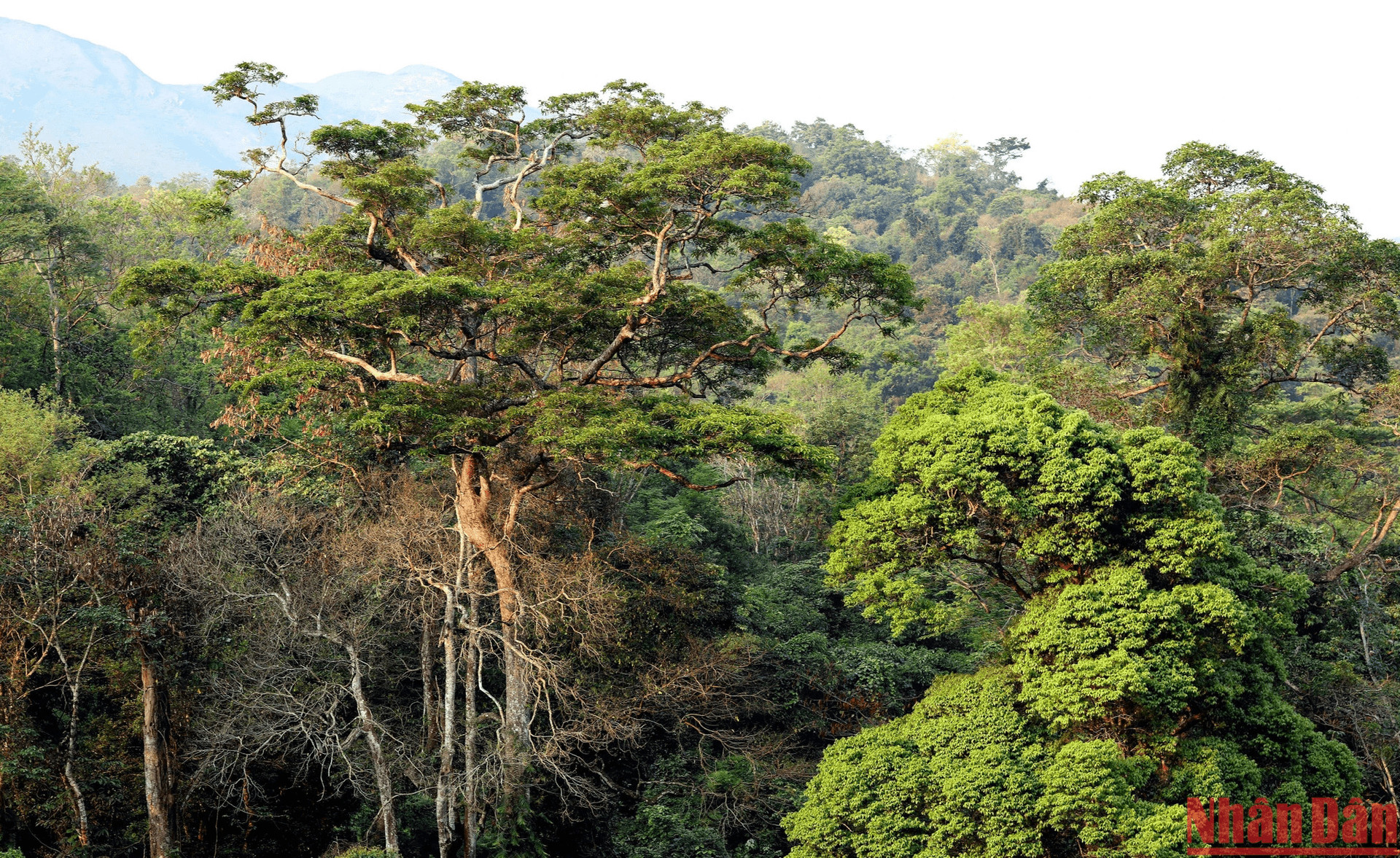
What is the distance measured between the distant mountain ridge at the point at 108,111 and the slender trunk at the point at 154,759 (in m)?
96.7

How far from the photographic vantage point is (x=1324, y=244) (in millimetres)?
14250

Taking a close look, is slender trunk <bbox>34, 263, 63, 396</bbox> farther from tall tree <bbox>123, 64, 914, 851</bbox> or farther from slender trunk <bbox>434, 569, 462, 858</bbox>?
slender trunk <bbox>434, 569, 462, 858</bbox>

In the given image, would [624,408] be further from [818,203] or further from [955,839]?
[818,203]

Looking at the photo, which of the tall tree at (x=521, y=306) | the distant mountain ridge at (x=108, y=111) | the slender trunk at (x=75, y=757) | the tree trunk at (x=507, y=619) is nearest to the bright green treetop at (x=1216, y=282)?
the tall tree at (x=521, y=306)

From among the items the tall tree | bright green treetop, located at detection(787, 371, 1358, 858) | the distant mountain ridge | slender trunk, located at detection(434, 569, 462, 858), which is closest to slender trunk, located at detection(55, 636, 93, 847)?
the tall tree

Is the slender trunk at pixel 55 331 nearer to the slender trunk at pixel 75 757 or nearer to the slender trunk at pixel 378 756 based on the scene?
the slender trunk at pixel 75 757

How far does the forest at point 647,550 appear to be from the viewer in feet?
33.6

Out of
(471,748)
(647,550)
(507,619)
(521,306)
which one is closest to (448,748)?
(471,748)

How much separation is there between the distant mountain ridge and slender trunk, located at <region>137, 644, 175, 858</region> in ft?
317

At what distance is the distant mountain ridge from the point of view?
107 metres

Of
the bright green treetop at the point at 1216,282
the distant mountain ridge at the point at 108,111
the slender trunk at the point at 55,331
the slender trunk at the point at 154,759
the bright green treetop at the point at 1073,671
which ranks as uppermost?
the distant mountain ridge at the point at 108,111

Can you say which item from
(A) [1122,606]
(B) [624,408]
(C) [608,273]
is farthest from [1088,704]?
(C) [608,273]

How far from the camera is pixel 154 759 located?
1100 centimetres

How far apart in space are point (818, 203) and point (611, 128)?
54.4m
